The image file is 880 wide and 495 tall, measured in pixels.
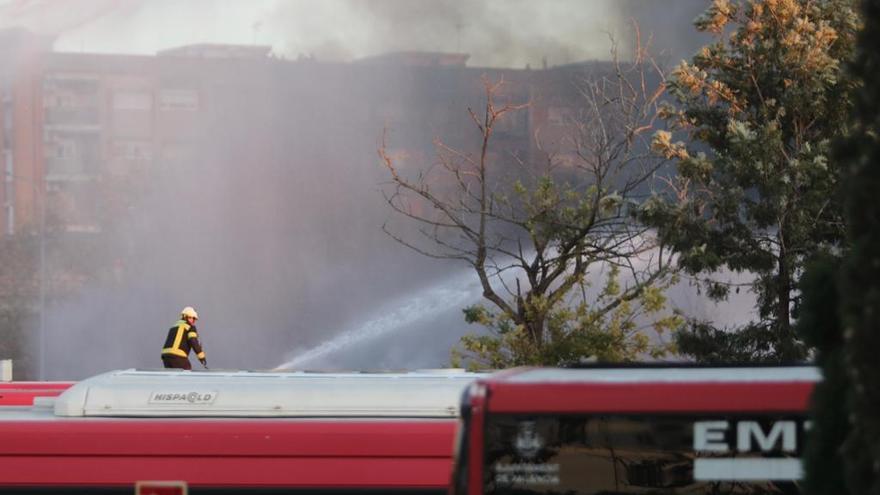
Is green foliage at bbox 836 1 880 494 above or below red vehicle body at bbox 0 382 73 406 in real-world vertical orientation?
above

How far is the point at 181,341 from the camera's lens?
61.2ft

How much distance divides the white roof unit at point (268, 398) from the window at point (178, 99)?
62120 mm

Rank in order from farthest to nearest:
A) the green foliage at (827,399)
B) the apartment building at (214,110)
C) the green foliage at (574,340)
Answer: the apartment building at (214,110) → the green foliage at (574,340) → the green foliage at (827,399)

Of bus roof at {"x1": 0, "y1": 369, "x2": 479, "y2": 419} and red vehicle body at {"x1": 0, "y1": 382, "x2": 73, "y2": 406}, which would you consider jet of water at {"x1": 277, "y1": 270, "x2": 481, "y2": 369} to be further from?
bus roof at {"x1": 0, "y1": 369, "x2": 479, "y2": 419}

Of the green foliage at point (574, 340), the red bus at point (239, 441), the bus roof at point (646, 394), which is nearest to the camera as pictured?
the bus roof at point (646, 394)

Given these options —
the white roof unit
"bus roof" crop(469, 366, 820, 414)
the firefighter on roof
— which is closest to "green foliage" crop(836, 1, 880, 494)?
"bus roof" crop(469, 366, 820, 414)

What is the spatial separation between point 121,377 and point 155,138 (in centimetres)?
6147

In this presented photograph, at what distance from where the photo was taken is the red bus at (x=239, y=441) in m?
9.44

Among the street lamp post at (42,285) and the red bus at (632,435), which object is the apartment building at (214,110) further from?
the red bus at (632,435)

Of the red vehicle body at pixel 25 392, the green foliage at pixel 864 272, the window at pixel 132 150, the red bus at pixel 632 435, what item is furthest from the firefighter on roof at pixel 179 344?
the window at pixel 132 150

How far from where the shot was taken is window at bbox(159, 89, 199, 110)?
71.2 m

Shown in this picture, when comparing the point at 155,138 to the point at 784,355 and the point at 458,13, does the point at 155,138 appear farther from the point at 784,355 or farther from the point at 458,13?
the point at 784,355

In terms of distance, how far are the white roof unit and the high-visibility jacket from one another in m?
8.58

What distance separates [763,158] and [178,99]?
53839 mm
